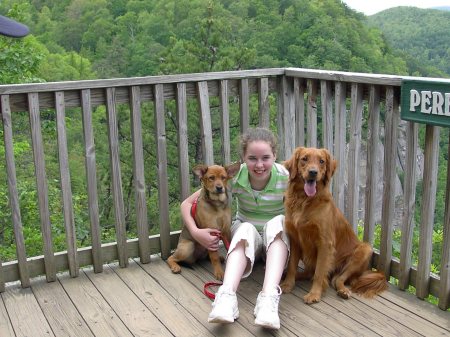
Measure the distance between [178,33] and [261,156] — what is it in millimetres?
35796

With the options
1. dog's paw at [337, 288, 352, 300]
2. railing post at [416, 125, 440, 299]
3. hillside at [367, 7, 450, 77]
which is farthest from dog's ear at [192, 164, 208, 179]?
hillside at [367, 7, 450, 77]

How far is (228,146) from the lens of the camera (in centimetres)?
451

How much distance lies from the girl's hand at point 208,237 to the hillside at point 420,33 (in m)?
57.1

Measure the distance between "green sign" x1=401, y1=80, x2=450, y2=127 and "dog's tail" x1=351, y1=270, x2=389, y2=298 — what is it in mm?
1090

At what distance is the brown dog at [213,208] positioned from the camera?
3918 millimetres

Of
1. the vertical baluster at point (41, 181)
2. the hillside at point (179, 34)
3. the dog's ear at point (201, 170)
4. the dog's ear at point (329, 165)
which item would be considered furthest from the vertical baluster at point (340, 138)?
the hillside at point (179, 34)

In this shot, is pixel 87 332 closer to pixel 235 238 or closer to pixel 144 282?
pixel 144 282

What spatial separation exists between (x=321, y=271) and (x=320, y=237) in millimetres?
230

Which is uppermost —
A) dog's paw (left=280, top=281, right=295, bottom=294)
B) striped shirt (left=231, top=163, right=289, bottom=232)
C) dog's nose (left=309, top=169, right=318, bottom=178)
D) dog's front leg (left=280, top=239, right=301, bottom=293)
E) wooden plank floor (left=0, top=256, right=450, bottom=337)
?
dog's nose (left=309, top=169, right=318, bottom=178)

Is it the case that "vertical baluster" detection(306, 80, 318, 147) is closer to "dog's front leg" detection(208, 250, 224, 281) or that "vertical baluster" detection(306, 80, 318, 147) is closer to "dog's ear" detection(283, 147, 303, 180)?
"dog's ear" detection(283, 147, 303, 180)

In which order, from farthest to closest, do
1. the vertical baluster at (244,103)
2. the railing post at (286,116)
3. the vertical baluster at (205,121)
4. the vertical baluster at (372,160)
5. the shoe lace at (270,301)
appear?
the railing post at (286,116)
the vertical baluster at (244,103)
the vertical baluster at (205,121)
the vertical baluster at (372,160)
the shoe lace at (270,301)

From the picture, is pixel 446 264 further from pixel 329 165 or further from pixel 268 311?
pixel 268 311

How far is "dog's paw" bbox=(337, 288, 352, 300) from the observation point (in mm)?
3586

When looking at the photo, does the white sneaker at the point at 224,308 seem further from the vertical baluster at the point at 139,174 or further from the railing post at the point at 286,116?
the railing post at the point at 286,116
